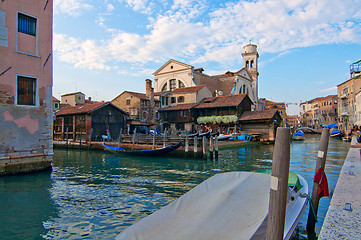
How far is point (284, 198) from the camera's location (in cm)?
272

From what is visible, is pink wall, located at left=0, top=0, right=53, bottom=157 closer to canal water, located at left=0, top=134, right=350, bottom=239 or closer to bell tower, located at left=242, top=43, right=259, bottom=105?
canal water, located at left=0, top=134, right=350, bottom=239

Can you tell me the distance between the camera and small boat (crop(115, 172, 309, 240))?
3049 mm

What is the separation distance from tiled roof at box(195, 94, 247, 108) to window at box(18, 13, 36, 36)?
2205 cm

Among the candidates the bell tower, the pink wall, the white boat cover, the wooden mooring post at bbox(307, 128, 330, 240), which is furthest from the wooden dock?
the bell tower

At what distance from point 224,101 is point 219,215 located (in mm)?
27840

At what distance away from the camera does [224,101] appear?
30.5m

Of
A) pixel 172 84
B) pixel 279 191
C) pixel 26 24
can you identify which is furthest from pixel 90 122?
pixel 279 191

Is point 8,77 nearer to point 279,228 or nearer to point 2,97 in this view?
point 2,97

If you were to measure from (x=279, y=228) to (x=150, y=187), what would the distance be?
632cm

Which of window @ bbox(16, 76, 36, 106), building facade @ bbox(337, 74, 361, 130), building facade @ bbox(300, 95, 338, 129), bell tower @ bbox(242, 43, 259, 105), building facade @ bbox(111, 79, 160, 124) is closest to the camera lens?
window @ bbox(16, 76, 36, 106)

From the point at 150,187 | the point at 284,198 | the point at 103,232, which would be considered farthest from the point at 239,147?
the point at 284,198

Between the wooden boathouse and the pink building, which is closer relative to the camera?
the pink building

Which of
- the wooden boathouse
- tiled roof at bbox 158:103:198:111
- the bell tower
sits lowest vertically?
the wooden boathouse

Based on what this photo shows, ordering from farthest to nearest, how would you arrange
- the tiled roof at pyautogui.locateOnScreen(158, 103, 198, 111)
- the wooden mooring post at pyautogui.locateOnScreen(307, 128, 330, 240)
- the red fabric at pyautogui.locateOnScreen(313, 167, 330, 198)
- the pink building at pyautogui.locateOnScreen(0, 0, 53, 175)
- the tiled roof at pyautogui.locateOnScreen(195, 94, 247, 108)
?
the tiled roof at pyautogui.locateOnScreen(158, 103, 198, 111)
the tiled roof at pyautogui.locateOnScreen(195, 94, 247, 108)
the pink building at pyautogui.locateOnScreen(0, 0, 53, 175)
the red fabric at pyautogui.locateOnScreen(313, 167, 330, 198)
the wooden mooring post at pyautogui.locateOnScreen(307, 128, 330, 240)
